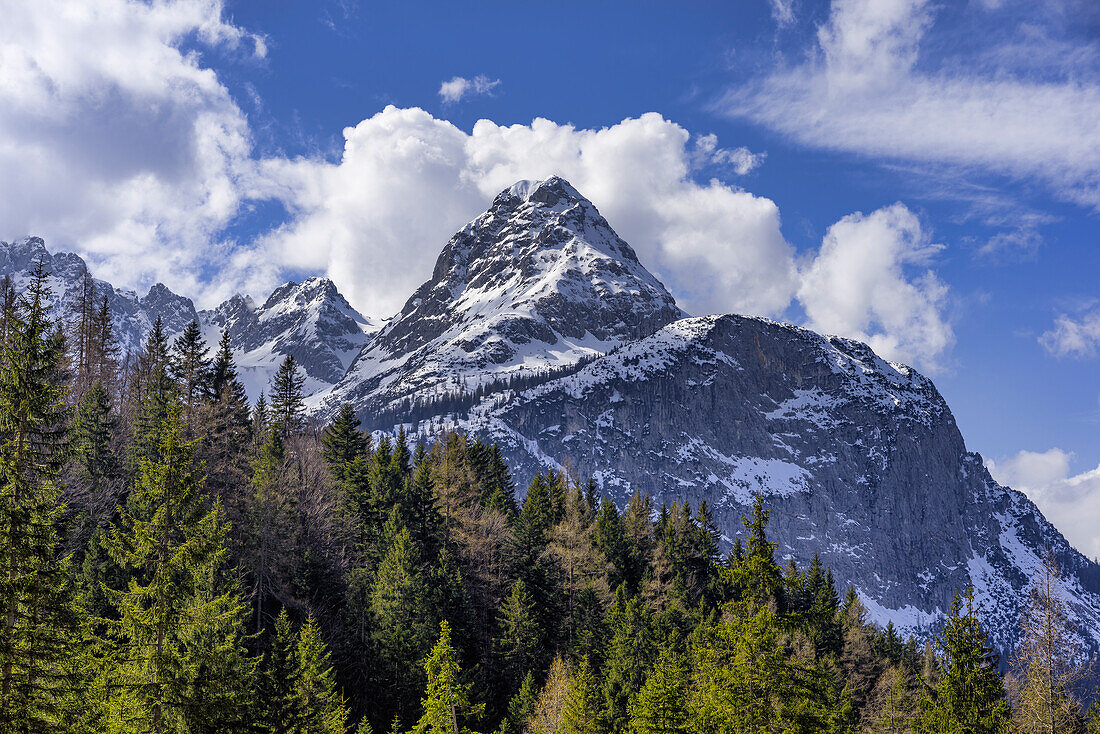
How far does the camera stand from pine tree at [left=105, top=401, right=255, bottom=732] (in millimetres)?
17812

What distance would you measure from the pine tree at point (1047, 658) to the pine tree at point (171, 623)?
27.8 m

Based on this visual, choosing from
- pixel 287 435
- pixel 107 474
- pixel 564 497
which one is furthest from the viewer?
pixel 564 497

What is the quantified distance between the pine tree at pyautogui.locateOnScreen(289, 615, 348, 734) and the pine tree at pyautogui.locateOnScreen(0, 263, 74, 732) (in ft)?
24.6

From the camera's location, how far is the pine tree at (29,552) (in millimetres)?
16656

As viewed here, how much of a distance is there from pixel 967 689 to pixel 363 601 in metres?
33.8

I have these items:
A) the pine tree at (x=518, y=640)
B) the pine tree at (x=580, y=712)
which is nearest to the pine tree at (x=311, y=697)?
the pine tree at (x=580, y=712)

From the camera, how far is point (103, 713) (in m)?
19.6

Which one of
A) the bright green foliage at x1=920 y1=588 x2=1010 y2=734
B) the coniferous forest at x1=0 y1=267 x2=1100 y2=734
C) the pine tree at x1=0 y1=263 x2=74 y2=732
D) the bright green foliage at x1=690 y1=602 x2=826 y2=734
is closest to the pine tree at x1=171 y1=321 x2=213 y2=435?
the coniferous forest at x1=0 y1=267 x2=1100 y2=734

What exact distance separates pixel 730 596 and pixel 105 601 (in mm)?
54886

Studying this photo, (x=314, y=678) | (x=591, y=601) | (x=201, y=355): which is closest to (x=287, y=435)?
(x=201, y=355)

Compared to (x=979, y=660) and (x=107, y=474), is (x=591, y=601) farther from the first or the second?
(x=107, y=474)

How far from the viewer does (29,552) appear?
1731cm

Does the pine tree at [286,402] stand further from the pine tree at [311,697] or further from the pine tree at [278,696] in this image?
the pine tree at [278,696]

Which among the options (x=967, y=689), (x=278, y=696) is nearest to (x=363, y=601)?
(x=278, y=696)
